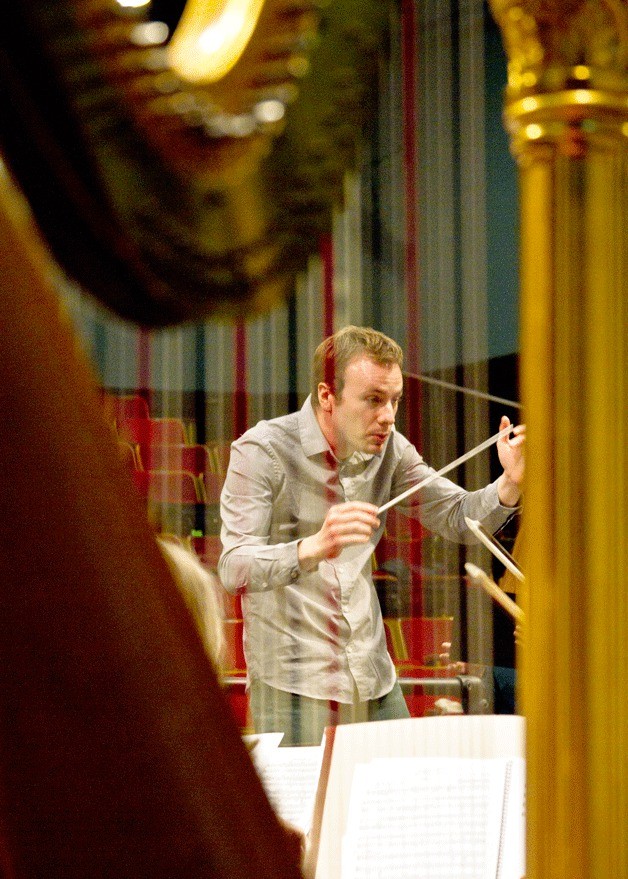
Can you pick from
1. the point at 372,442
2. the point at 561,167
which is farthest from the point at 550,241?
the point at 372,442

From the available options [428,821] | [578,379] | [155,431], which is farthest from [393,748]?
[578,379]

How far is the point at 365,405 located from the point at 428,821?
0.88ft

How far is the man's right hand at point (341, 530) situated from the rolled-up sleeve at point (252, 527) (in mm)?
69

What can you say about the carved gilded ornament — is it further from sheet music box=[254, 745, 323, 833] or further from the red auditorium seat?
sheet music box=[254, 745, 323, 833]

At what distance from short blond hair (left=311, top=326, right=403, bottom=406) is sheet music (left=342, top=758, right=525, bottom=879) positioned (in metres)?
0.26

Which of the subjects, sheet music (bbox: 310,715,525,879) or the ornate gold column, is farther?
sheet music (bbox: 310,715,525,879)

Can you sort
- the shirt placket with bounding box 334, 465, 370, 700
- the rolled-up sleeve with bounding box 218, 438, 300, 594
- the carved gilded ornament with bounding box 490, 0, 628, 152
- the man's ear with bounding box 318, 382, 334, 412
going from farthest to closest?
the shirt placket with bounding box 334, 465, 370, 700, the rolled-up sleeve with bounding box 218, 438, 300, 594, the man's ear with bounding box 318, 382, 334, 412, the carved gilded ornament with bounding box 490, 0, 628, 152

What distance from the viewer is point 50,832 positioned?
386 millimetres

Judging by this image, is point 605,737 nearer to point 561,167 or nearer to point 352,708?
point 561,167

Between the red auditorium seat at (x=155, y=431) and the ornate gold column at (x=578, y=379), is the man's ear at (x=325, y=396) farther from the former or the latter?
the ornate gold column at (x=578, y=379)

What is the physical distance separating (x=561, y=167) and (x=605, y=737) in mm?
215

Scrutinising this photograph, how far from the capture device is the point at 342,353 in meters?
0.61

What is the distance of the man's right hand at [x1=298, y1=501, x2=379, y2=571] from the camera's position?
0.64 m

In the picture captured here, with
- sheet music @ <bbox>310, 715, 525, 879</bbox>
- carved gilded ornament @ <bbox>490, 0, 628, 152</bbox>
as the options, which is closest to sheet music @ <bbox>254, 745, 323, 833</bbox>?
sheet music @ <bbox>310, 715, 525, 879</bbox>
